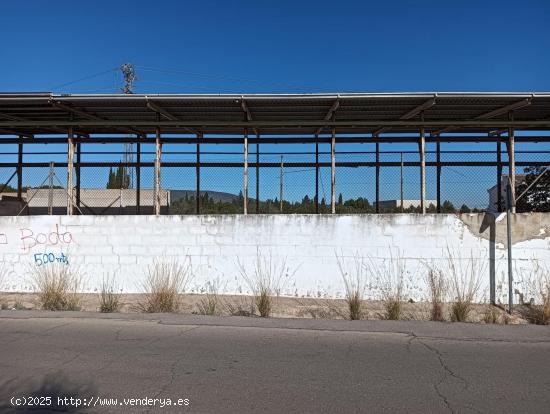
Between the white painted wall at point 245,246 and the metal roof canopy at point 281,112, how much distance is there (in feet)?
8.96

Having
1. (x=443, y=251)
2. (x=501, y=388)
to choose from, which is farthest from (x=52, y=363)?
(x=443, y=251)

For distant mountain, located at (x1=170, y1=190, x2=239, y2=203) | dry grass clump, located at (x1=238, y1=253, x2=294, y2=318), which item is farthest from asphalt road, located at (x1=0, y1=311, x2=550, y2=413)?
distant mountain, located at (x1=170, y1=190, x2=239, y2=203)

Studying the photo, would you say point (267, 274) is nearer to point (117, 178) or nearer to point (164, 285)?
point (164, 285)

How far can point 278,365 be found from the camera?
→ 6.21 metres

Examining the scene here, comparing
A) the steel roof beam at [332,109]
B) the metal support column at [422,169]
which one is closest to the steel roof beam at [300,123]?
the steel roof beam at [332,109]

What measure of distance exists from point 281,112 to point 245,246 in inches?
144

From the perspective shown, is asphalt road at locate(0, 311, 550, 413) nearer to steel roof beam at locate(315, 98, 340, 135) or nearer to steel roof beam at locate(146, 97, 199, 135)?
steel roof beam at locate(315, 98, 340, 135)

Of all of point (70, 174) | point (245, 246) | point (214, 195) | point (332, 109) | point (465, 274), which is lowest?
point (465, 274)

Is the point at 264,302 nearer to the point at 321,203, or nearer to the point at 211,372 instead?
the point at 211,372

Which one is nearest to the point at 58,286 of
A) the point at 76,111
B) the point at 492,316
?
the point at 76,111

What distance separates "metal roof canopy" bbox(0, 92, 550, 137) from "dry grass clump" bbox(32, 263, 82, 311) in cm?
382

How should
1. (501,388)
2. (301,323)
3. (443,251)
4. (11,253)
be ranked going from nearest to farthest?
(501,388) → (301,323) → (443,251) → (11,253)

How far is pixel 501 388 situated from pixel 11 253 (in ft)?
37.8

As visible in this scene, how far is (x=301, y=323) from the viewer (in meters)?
9.01
